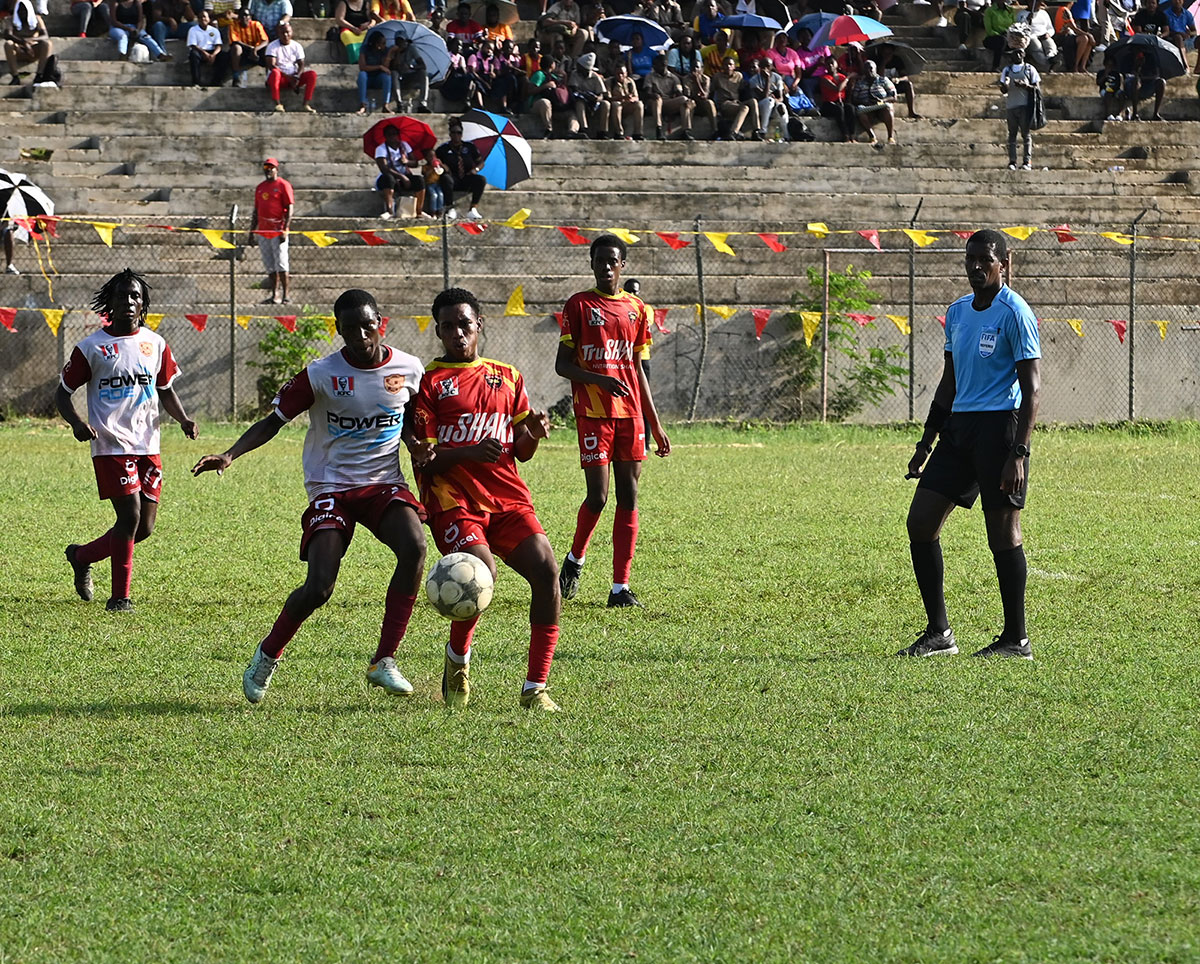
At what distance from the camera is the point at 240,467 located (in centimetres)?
1666

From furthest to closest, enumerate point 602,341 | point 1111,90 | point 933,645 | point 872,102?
point 1111,90, point 872,102, point 602,341, point 933,645

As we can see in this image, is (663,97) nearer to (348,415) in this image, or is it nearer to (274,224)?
(274,224)

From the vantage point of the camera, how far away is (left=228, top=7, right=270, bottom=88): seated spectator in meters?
28.0

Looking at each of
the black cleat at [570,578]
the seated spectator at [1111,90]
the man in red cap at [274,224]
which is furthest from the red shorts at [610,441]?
the seated spectator at [1111,90]

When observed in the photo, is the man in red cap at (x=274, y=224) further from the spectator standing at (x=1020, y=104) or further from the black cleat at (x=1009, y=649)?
the black cleat at (x=1009, y=649)

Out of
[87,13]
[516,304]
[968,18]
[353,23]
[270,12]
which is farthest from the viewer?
[968,18]

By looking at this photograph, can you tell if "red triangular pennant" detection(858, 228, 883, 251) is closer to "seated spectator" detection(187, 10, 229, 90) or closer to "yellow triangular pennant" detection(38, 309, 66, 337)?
"yellow triangular pennant" detection(38, 309, 66, 337)

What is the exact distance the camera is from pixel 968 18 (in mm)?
32938

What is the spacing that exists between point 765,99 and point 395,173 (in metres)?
7.35

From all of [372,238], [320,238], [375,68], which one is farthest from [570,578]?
[375,68]

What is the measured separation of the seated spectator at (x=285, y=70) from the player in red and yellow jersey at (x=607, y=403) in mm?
19417

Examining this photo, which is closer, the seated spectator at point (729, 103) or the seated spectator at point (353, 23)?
the seated spectator at point (729, 103)

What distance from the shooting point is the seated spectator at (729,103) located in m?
28.2

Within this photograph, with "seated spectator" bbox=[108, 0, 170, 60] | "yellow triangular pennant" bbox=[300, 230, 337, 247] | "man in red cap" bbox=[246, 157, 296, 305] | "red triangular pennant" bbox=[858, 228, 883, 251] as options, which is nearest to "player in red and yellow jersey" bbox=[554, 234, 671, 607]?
"yellow triangular pennant" bbox=[300, 230, 337, 247]
